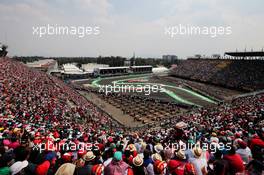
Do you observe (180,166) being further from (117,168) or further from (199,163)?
(117,168)

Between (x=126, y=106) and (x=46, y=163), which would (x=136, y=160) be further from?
(x=126, y=106)

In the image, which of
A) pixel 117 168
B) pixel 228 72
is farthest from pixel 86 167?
pixel 228 72

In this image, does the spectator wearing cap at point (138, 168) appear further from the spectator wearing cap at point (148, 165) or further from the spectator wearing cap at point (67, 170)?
the spectator wearing cap at point (67, 170)

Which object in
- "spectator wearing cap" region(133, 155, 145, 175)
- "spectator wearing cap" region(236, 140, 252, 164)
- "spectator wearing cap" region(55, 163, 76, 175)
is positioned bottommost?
"spectator wearing cap" region(236, 140, 252, 164)

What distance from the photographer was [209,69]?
2628 inches

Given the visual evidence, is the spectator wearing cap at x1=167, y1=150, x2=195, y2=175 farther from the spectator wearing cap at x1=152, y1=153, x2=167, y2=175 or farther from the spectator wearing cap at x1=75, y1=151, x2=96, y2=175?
the spectator wearing cap at x1=75, y1=151, x2=96, y2=175

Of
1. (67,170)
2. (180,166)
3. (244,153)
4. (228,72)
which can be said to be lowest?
(244,153)

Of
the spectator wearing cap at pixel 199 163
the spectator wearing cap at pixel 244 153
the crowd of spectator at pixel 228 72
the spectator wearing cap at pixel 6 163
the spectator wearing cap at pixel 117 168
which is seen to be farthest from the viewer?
the crowd of spectator at pixel 228 72

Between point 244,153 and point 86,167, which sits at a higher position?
point 86,167

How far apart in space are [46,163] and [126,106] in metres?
32.6

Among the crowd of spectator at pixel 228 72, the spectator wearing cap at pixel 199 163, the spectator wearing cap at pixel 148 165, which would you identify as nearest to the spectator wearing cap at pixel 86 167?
the spectator wearing cap at pixel 148 165

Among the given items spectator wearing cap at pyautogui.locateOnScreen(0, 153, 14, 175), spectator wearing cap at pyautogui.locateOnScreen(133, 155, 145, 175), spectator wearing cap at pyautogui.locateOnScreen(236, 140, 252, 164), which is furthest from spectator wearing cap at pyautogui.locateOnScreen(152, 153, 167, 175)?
spectator wearing cap at pyautogui.locateOnScreen(0, 153, 14, 175)

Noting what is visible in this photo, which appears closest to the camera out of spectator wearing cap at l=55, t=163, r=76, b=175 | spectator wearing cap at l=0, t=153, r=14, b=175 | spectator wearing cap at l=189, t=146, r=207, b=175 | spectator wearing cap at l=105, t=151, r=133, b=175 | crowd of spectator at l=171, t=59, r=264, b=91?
spectator wearing cap at l=55, t=163, r=76, b=175

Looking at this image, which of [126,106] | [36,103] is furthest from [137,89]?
[36,103]
